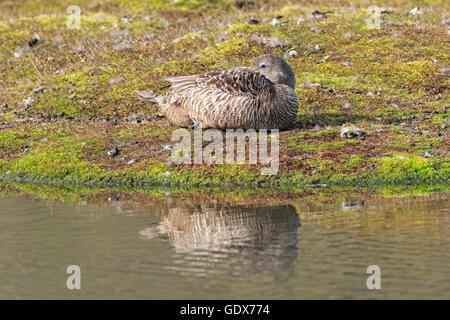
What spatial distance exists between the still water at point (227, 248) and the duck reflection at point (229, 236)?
2cm

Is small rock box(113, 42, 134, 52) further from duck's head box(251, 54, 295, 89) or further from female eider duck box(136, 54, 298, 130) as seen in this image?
duck's head box(251, 54, 295, 89)

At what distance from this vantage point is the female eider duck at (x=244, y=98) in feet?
68.3

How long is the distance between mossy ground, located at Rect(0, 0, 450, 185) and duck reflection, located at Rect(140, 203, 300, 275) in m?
2.93

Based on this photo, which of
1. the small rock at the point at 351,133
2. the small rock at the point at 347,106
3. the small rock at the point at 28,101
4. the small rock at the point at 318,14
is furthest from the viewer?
the small rock at the point at 318,14

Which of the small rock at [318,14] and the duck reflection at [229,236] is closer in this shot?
the duck reflection at [229,236]

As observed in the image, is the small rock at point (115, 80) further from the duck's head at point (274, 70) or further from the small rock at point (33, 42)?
A: the duck's head at point (274, 70)

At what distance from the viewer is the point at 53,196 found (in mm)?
18812

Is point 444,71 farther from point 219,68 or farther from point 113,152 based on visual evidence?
point 113,152

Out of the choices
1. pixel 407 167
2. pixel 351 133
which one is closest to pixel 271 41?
pixel 351 133

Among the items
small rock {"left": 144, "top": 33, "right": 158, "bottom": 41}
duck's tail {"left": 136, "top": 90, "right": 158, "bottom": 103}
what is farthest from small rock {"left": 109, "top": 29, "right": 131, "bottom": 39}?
duck's tail {"left": 136, "top": 90, "right": 158, "bottom": 103}

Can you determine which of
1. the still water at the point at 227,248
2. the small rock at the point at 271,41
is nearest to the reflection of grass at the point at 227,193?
the still water at the point at 227,248

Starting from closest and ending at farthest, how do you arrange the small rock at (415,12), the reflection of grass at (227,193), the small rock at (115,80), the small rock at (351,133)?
the reflection of grass at (227,193), the small rock at (351,133), the small rock at (115,80), the small rock at (415,12)

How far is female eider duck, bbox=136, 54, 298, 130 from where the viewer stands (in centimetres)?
2081
